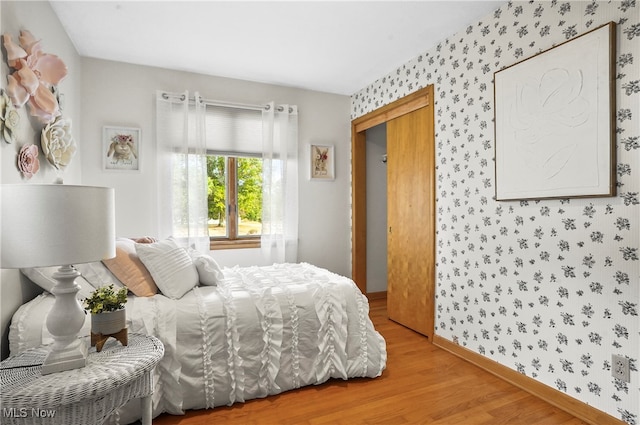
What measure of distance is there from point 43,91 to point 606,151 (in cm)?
303

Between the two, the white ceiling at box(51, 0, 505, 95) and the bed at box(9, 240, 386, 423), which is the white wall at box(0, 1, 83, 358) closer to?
the bed at box(9, 240, 386, 423)

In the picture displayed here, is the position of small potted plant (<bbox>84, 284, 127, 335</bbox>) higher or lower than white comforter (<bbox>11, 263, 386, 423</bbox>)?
higher

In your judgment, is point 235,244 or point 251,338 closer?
point 251,338

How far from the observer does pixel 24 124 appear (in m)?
1.90

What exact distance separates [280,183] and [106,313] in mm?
2588

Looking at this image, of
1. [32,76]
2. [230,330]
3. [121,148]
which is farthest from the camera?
[121,148]

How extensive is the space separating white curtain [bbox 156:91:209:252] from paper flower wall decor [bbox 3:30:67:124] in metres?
1.42

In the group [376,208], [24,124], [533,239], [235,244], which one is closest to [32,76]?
[24,124]

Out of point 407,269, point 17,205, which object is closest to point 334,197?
point 407,269

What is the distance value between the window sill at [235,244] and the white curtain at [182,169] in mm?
162

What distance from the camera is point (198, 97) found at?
11.8 feet

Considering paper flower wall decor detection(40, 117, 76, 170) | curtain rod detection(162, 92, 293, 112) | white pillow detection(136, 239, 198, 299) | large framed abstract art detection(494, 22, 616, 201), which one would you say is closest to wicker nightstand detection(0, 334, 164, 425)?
white pillow detection(136, 239, 198, 299)

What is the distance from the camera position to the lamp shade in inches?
46.8

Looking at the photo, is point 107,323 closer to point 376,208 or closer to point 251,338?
point 251,338
